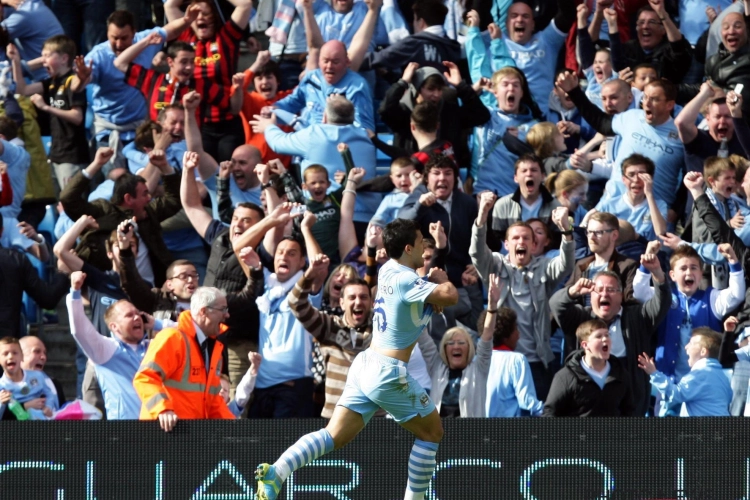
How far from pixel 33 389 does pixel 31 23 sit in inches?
260

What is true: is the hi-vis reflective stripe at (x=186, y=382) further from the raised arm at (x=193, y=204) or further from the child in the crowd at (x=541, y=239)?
the child in the crowd at (x=541, y=239)

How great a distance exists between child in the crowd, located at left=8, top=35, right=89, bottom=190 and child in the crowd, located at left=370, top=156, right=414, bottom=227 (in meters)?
3.62

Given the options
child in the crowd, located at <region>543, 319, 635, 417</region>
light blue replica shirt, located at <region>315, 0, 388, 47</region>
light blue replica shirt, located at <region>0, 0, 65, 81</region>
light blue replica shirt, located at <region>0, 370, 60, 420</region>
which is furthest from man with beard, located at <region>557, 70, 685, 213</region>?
light blue replica shirt, located at <region>0, 0, 65, 81</region>

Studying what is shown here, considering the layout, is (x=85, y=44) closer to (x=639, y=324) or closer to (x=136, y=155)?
(x=136, y=155)

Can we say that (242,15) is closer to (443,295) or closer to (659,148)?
(659,148)

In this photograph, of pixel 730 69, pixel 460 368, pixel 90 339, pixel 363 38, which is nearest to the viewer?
pixel 90 339

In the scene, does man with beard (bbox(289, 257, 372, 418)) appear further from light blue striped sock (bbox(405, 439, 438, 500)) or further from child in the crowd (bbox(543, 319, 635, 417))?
light blue striped sock (bbox(405, 439, 438, 500))

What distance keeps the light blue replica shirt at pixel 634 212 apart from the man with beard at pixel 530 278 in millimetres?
1231

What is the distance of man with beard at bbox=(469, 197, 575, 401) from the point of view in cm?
1152

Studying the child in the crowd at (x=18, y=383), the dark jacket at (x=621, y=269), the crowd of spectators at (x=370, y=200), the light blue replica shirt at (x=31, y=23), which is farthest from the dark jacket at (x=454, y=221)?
the light blue replica shirt at (x=31, y=23)

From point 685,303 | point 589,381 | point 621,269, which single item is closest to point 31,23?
point 621,269

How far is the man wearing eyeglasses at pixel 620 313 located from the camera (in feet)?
36.8

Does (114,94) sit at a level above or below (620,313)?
above

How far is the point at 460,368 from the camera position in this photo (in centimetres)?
1095
